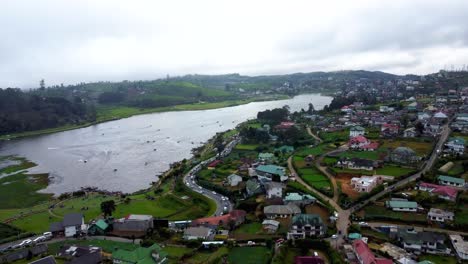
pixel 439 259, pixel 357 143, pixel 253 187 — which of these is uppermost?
pixel 357 143

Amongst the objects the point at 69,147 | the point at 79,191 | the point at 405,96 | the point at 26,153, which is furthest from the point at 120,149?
the point at 405,96

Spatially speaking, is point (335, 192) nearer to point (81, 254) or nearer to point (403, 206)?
point (403, 206)

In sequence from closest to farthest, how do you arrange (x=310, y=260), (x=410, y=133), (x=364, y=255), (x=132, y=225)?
(x=364, y=255), (x=310, y=260), (x=132, y=225), (x=410, y=133)

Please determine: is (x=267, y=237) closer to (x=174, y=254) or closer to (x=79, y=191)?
(x=174, y=254)

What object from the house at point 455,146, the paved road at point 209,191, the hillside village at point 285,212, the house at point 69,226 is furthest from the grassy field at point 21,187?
the house at point 455,146

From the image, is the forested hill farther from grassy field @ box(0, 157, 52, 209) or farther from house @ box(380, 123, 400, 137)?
house @ box(380, 123, 400, 137)

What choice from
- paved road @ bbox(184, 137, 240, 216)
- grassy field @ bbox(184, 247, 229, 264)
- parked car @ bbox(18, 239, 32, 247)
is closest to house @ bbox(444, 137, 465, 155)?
paved road @ bbox(184, 137, 240, 216)

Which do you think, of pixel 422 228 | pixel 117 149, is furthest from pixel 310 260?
pixel 117 149
